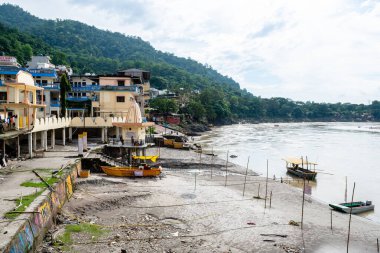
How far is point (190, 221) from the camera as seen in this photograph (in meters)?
21.4

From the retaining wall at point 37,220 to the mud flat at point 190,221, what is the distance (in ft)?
1.99

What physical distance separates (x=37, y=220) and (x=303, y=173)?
110 feet

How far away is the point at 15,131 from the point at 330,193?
31.2 meters

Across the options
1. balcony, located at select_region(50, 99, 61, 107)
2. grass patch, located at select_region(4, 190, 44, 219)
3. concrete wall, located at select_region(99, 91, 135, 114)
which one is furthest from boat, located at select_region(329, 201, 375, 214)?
balcony, located at select_region(50, 99, 61, 107)

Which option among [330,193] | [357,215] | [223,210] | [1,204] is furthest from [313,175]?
[1,204]

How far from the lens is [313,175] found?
41312 mm

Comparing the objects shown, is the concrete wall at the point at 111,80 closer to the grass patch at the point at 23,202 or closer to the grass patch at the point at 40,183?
the grass patch at the point at 40,183

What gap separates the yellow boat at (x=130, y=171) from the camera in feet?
107

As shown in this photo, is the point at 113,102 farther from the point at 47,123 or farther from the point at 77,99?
the point at 47,123

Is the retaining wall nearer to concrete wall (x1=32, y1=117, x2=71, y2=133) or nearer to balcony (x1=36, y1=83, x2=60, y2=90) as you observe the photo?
concrete wall (x1=32, y1=117, x2=71, y2=133)

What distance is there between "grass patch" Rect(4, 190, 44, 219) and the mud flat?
194 centimetres

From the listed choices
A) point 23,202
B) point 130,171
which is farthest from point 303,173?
point 23,202

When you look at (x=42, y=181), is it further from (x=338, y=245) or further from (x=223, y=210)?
(x=338, y=245)

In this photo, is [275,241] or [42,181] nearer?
[275,241]
